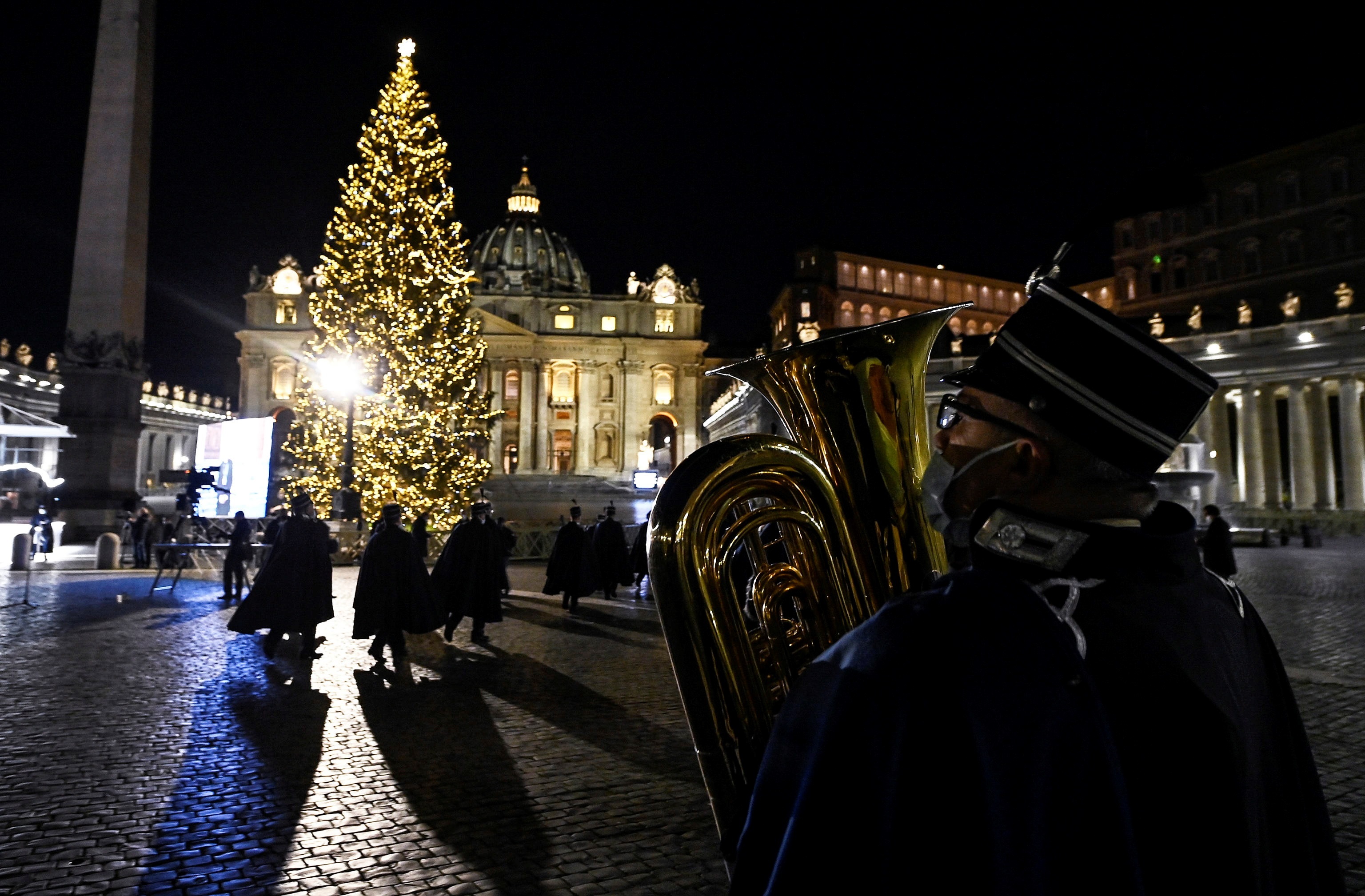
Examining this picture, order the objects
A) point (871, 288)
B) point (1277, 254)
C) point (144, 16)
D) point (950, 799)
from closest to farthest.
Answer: point (950, 799)
point (144, 16)
point (1277, 254)
point (871, 288)

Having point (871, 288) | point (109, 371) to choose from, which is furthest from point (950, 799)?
point (871, 288)

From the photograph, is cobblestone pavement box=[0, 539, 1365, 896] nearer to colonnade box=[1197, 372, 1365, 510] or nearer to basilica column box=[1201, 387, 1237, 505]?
colonnade box=[1197, 372, 1365, 510]

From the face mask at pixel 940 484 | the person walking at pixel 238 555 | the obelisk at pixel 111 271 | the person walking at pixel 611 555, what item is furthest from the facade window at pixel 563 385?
the face mask at pixel 940 484

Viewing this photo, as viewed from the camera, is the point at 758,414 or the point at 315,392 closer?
the point at 315,392

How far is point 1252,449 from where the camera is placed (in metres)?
40.9

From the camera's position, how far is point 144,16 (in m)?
19.2

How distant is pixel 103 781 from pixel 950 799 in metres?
5.54

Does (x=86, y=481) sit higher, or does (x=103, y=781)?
(x=86, y=481)

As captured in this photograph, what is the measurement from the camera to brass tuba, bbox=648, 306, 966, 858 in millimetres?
1684

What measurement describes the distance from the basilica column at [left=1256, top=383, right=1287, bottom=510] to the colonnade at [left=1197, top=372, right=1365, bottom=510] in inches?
1.3

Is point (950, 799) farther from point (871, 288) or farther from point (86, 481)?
point (871, 288)

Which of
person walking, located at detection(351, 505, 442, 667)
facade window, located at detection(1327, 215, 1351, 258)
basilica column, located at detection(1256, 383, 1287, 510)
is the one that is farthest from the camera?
facade window, located at detection(1327, 215, 1351, 258)

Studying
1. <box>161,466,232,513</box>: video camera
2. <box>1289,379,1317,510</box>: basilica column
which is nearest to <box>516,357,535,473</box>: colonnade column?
<box>1289,379,1317,510</box>: basilica column

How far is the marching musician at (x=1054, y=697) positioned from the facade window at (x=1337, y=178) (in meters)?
60.9
